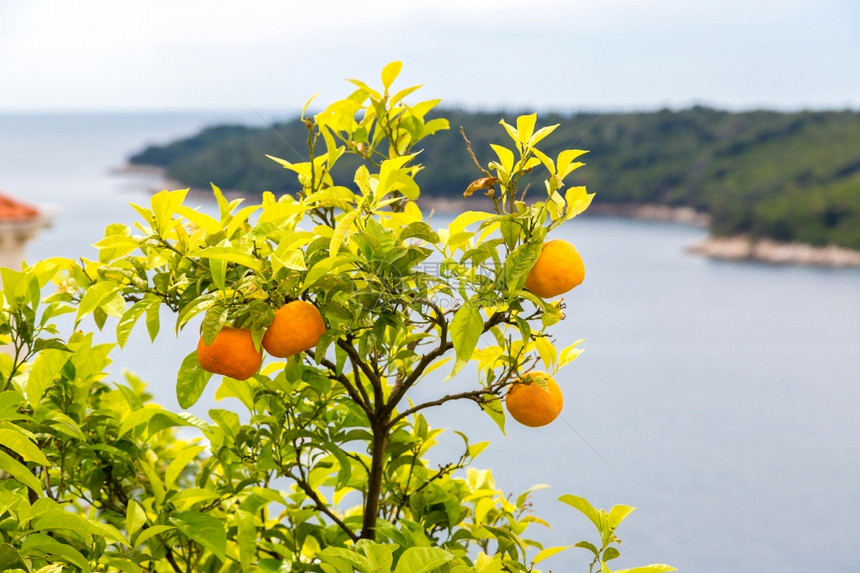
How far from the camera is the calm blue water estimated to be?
175 inches

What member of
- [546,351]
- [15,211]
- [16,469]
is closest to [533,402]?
[546,351]

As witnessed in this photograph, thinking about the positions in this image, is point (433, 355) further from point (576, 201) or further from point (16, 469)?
point (16, 469)

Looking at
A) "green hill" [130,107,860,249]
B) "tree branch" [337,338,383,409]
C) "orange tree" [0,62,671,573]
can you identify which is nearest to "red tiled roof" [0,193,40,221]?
"orange tree" [0,62,671,573]

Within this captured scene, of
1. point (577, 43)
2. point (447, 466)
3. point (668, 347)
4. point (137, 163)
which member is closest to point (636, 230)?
point (668, 347)

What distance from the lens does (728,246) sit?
13008 mm

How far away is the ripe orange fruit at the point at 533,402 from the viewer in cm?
80

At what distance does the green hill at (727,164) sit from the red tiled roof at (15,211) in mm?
5827

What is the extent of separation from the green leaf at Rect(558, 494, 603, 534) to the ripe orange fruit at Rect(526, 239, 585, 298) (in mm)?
259

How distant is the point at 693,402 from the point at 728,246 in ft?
18.3

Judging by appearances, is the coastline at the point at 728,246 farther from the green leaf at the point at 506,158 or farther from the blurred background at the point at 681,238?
the green leaf at the point at 506,158

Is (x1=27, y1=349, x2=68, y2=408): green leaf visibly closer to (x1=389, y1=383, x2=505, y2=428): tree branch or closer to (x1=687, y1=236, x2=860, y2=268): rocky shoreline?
(x1=389, y1=383, x2=505, y2=428): tree branch

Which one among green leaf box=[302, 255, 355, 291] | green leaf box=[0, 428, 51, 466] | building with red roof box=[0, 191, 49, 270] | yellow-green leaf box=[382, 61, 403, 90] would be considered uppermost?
yellow-green leaf box=[382, 61, 403, 90]

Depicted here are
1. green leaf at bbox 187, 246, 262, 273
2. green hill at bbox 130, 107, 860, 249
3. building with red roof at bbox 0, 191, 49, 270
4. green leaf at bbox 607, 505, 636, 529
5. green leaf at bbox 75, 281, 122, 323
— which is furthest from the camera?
green hill at bbox 130, 107, 860, 249

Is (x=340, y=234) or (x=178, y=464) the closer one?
(x=340, y=234)
